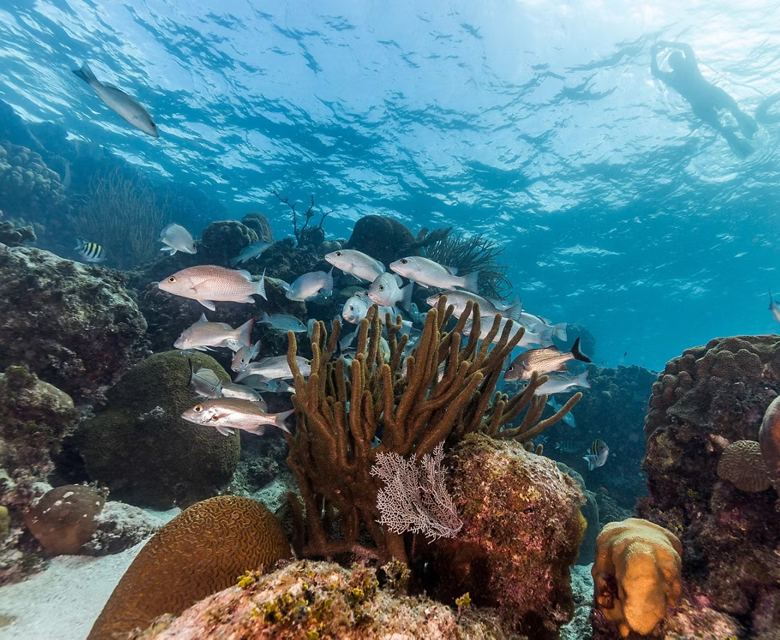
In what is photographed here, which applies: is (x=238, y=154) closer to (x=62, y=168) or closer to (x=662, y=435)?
(x=62, y=168)

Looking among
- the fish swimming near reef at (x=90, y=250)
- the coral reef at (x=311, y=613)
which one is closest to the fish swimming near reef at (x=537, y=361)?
the coral reef at (x=311, y=613)

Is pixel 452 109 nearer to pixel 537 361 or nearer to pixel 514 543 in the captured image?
pixel 537 361

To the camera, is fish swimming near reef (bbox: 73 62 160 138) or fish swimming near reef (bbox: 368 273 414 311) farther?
fish swimming near reef (bbox: 73 62 160 138)

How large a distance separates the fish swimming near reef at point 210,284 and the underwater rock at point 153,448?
2.01m

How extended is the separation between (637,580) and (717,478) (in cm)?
204

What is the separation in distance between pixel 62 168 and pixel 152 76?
322 inches

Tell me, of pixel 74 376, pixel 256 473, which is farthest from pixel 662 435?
pixel 74 376

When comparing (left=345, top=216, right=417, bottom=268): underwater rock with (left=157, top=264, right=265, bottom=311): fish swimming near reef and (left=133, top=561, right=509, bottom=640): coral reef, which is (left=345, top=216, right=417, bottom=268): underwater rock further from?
(left=133, top=561, right=509, bottom=640): coral reef

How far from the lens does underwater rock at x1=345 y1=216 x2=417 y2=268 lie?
11805 mm

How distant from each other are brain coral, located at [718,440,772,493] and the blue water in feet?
59.3

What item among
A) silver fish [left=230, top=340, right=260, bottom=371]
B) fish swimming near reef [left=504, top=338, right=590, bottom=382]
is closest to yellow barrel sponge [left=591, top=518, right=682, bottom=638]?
fish swimming near reef [left=504, top=338, right=590, bottom=382]

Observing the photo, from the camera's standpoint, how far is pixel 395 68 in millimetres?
17297

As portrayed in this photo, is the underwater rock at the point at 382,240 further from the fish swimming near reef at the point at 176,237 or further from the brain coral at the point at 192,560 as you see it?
the brain coral at the point at 192,560

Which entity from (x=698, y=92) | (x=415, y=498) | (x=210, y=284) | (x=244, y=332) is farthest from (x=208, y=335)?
(x=698, y=92)
